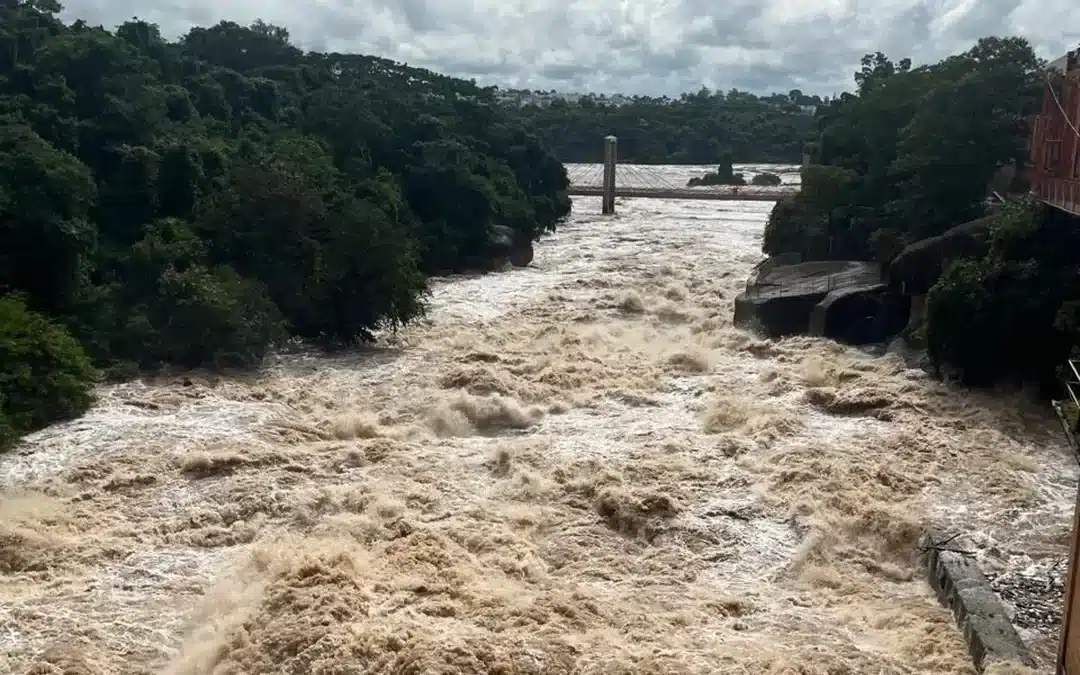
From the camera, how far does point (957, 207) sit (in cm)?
2584

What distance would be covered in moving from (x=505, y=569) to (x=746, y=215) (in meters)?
40.2

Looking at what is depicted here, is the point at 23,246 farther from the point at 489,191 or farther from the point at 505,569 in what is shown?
the point at 489,191

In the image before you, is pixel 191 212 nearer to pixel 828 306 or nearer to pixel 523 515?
pixel 523 515

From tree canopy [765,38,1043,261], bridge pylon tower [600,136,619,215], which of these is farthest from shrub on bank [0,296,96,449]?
bridge pylon tower [600,136,619,215]

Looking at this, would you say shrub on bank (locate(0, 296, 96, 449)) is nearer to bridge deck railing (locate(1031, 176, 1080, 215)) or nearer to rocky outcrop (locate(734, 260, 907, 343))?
rocky outcrop (locate(734, 260, 907, 343))

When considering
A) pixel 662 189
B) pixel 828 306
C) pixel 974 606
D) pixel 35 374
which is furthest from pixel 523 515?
pixel 662 189

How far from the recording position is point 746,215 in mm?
49656

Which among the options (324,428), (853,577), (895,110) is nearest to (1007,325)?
(853,577)

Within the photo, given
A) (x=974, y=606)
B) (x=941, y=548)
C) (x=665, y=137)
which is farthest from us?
(x=665, y=137)

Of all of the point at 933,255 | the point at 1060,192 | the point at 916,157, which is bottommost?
the point at 933,255

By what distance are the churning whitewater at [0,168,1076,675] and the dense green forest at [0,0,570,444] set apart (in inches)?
57.1

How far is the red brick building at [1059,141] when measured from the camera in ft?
61.5

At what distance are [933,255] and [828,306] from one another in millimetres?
2651

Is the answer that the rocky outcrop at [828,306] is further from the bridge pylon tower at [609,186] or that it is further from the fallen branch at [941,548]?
the bridge pylon tower at [609,186]
